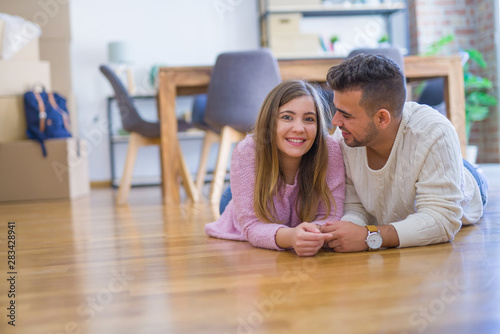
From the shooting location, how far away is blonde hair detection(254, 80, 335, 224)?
1.55 m

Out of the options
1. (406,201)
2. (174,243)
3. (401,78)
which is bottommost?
(174,243)

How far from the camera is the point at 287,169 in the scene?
5.35 feet

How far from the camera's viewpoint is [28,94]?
3.69m

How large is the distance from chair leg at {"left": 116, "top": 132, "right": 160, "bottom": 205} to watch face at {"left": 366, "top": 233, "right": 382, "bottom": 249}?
2.10 metres

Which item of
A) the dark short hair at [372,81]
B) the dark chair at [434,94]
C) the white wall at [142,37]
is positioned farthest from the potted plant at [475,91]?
the dark short hair at [372,81]

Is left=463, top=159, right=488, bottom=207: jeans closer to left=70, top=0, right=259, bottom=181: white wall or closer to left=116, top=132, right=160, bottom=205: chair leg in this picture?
left=116, top=132, right=160, bottom=205: chair leg

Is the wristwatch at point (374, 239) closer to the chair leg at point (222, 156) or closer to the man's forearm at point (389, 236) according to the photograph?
the man's forearm at point (389, 236)

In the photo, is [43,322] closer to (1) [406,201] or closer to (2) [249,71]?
(1) [406,201]

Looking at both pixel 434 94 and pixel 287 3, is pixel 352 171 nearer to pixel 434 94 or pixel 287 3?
pixel 434 94

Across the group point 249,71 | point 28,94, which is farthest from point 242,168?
point 28,94

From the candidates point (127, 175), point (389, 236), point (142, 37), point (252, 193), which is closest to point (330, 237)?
point (389, 236)

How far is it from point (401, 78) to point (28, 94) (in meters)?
2.88

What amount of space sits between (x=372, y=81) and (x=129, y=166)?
2.19m

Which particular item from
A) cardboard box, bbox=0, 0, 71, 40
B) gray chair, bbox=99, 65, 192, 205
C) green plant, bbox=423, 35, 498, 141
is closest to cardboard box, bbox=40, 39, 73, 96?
cardboard box, bbox=0, 0, 71, 40
